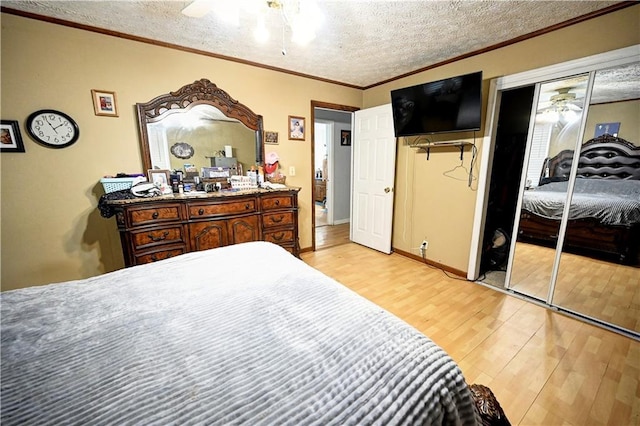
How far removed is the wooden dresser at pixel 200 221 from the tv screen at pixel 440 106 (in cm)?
156

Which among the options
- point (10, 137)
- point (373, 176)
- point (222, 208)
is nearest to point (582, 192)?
point (373, 176)

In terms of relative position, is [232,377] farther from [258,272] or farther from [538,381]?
[538,381]

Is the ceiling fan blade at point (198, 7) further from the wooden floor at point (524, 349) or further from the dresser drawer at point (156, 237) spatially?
the wooden floor at point (524, 349)

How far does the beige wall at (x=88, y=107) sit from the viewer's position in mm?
1897

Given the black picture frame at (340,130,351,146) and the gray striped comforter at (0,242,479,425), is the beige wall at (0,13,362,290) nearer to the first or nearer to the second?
the gray striped comforter at (0,242,479,425)

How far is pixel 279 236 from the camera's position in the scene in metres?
2.82

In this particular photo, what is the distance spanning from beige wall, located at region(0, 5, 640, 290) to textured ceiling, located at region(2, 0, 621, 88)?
134 mm

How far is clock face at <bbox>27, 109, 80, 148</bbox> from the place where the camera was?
1963 millimetres

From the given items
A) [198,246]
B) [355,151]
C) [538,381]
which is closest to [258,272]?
[198,246]

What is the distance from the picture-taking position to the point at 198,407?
1.84 ft

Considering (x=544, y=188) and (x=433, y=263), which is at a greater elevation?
(x=544, y=188)

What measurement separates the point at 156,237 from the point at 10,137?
4.25 ft

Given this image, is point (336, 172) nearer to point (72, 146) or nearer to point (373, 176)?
point (373, 176)

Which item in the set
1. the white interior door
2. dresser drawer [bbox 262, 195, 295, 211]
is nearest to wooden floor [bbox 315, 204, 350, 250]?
the white interior door
